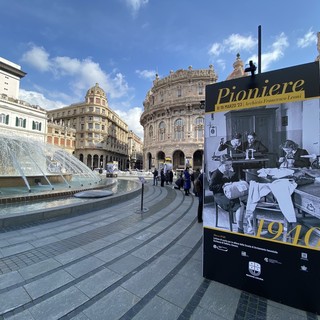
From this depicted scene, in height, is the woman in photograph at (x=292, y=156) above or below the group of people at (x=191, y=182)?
above

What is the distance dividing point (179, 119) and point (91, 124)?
31.2 m

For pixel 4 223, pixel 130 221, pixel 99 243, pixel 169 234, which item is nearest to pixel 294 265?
pixel 169 234

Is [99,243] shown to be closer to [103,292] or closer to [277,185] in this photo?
[103,292]

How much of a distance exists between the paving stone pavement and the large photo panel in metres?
0.39

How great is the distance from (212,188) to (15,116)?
43.0 metres

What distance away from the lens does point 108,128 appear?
66000mm

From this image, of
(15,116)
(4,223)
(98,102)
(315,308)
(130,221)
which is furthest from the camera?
(98,102)

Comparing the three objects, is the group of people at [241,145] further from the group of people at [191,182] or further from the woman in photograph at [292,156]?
the group of people at [191,182]

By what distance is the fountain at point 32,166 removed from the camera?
10352mm

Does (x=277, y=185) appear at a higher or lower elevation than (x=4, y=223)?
higher

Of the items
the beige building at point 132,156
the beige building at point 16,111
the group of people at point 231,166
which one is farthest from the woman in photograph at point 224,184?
the beige building at point 132,156

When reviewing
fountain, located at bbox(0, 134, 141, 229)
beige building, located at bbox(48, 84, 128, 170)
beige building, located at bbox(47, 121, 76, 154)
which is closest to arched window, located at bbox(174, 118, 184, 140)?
beige building, located at bbox(48, 84, 128, 170)

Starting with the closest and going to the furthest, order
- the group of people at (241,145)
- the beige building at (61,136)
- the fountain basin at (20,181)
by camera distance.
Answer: the group of people at (241,145), the fountain basin at (20,181), the beige building at (61,136)

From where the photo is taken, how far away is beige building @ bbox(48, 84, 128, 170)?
60.9 m
